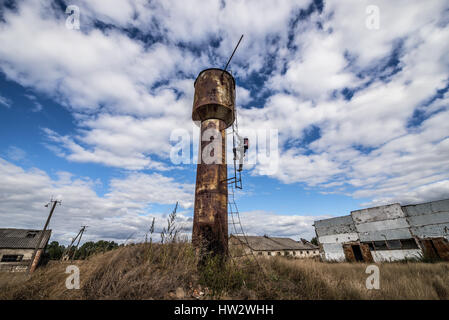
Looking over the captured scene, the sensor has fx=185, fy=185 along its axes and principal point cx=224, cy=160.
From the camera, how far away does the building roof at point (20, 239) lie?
942 inches

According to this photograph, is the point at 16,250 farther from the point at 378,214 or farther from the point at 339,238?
the point at 378,214

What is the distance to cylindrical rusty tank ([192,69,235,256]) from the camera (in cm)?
660

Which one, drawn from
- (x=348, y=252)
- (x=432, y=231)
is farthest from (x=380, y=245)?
(x=432, y=231)

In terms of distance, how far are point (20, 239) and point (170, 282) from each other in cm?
3546

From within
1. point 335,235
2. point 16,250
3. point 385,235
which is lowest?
point 16,250

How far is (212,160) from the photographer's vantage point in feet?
25.2

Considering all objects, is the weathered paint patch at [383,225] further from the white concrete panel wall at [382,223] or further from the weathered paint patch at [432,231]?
the weathered paint patch at [432,231]

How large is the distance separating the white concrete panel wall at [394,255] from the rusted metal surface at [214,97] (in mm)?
18992

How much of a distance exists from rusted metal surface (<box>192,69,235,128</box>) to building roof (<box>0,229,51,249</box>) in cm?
3040

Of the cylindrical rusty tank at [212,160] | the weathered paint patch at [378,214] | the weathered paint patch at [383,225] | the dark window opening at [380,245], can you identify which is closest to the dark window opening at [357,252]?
the dark window opening at [380,245]

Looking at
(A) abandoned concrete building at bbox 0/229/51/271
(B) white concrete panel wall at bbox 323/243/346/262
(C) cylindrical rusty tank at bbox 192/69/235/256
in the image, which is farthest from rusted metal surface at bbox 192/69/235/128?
(A) abandoned concrete building at bbox 0/229/51/271

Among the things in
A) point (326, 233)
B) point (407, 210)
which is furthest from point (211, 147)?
point (326, 233)

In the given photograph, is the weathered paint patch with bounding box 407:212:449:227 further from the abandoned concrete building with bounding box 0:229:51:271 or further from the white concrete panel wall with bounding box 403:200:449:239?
the abandoned concrete building with bounding box 0:229:51:271
